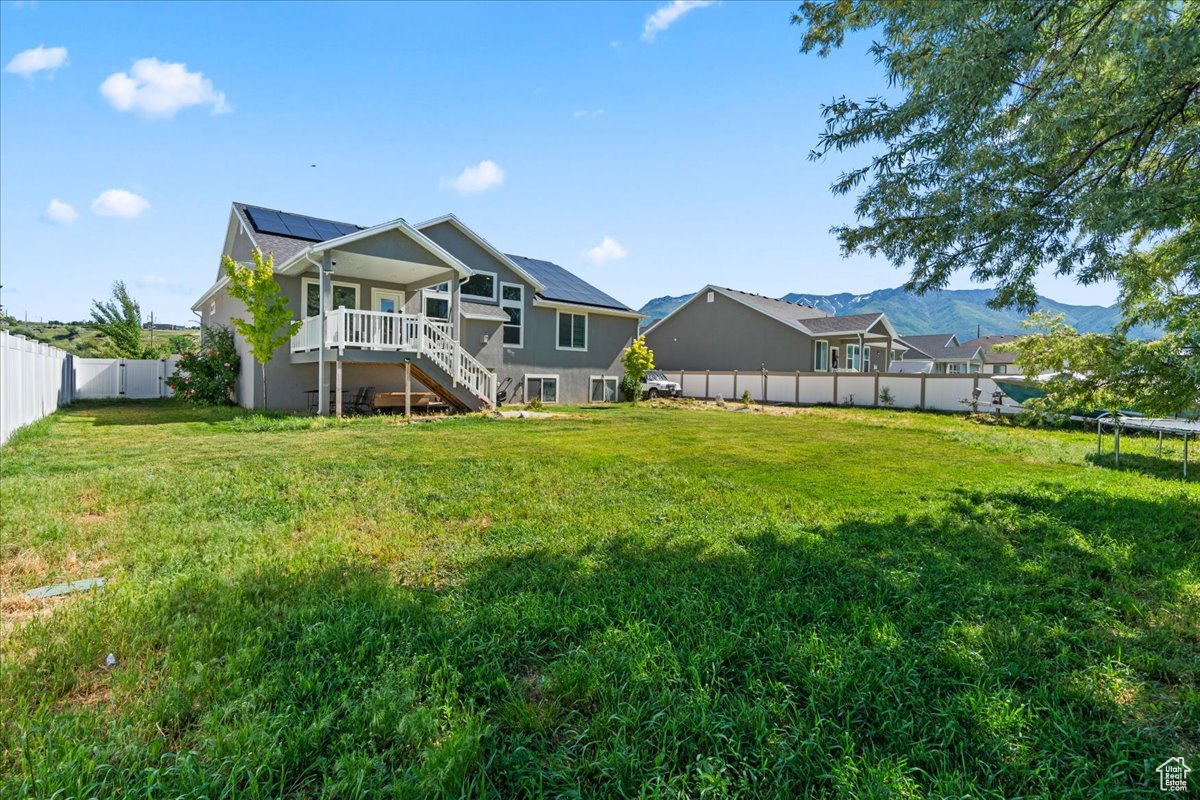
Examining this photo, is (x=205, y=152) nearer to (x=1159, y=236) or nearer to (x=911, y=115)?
(x=911, y=115)

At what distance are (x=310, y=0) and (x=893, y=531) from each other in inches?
508

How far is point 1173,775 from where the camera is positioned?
1.78 m

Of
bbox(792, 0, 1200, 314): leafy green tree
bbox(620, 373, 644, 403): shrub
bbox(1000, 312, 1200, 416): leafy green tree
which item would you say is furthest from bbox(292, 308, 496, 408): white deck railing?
bbox(1000, 312, 1200, 416): leafy green tree

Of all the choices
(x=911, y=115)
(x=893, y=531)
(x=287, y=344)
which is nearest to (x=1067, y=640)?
(x=893, y=531)

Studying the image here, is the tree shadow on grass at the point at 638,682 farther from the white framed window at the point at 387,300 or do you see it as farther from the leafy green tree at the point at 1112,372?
the white framed window at the point at 387,300

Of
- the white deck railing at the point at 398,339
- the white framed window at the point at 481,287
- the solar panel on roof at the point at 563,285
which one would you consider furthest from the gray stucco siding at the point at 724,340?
the white deck railing at the point at 398,339

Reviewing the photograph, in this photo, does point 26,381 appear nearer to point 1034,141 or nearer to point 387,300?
point 387,300

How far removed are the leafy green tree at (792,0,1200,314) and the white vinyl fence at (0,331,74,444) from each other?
39.8 feet

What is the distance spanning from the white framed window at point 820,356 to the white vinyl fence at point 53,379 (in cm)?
2792

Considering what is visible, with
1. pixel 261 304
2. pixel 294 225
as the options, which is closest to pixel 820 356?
pixel 294 225

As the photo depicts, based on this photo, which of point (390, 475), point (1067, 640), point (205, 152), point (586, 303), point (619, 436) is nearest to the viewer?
point (1067, 640)

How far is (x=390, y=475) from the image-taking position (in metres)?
6.46

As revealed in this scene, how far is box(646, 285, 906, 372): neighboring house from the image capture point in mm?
27047

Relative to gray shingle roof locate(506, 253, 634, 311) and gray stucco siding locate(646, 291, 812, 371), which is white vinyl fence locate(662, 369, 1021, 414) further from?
gray shingle roof locate(506, 253, 634, 311)
